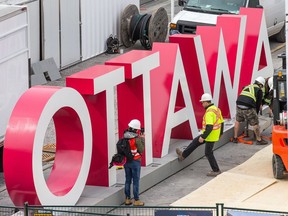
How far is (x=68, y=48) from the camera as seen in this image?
102 ft

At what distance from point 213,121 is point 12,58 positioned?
4.06m

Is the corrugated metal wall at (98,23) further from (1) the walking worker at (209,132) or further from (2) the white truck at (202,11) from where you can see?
(1) the walking worker at (209,132)

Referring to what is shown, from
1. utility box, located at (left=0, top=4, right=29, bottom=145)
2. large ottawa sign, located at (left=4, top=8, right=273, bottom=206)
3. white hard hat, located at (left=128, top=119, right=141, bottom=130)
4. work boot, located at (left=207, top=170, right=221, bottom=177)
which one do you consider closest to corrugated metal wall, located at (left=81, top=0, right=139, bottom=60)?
large ottawa sign, located at (left=4, top=8, right=273, bottom=206)

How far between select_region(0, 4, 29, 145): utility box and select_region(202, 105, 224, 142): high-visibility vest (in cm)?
356

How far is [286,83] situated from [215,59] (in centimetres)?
360

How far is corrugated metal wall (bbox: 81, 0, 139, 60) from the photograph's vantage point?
1244 inches

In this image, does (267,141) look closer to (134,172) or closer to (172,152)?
(172,152)

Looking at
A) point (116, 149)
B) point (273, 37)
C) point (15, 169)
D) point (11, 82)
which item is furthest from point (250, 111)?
point (273, 37)

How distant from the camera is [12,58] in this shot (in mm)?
21359

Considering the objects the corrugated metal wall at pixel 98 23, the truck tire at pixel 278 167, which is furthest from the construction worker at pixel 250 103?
the corrugated metal wall at pixel 98 23

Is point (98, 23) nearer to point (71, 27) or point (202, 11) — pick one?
point (71, 27)

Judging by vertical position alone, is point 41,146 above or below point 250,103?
above

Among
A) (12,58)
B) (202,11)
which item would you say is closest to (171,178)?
(12,58)

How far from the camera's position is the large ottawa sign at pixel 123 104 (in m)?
18.7
